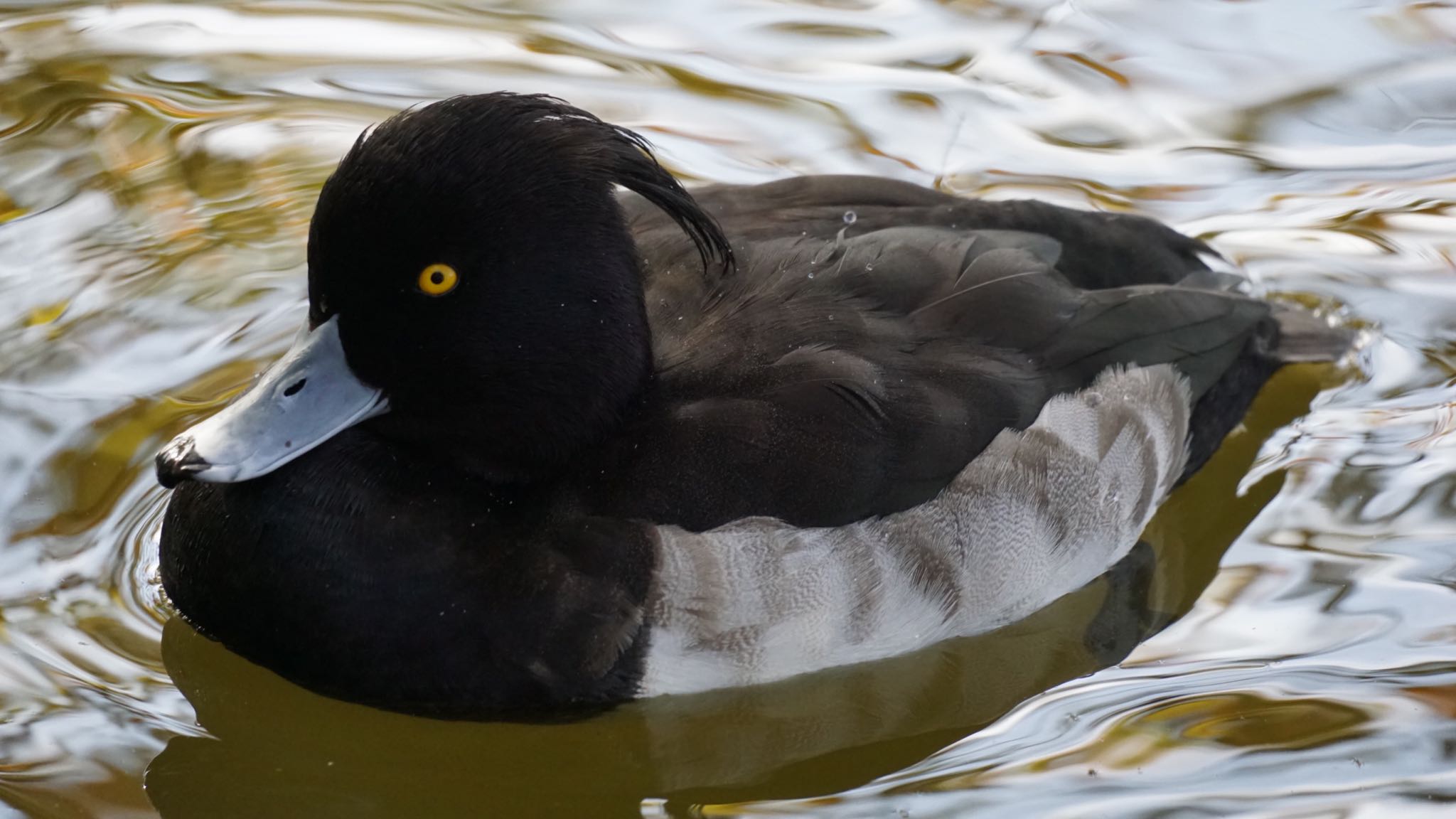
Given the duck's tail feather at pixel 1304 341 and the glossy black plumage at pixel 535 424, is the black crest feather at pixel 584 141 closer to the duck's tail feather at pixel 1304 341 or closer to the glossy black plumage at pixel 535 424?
the glossy black plumage at pixel 535 424

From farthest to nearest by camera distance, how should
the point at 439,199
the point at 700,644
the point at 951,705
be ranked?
the point at 951,705 < the point at 700,644 < the point at 439,199

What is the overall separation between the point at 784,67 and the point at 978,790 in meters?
3.59

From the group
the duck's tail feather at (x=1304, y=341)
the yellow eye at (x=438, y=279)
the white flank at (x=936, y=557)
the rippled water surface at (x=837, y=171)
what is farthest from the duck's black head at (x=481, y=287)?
the duck's tail feather at (x=1304, y=341)

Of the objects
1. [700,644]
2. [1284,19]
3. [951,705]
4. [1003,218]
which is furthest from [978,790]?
[1284,19]

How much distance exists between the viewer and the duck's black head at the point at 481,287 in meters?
3.80

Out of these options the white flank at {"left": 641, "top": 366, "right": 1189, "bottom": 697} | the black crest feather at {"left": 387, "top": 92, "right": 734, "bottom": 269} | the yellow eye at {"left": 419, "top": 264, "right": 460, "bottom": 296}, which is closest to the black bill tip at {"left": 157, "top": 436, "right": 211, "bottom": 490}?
the yellow eye at {"left": 419, "top": 264, "right": 460, "bottom": 296}

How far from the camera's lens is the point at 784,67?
6.88 metres

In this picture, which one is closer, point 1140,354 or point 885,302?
point 885,302

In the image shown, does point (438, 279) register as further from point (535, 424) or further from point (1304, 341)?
point (1304, 341)

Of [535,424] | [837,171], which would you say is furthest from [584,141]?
[837,171]

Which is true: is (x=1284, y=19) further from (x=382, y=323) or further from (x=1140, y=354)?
(x=382, y=323)

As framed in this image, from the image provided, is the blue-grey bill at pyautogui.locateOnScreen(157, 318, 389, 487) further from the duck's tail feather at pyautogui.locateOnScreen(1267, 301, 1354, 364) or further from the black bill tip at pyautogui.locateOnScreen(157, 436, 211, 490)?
the duck's tail feather at pyautogui.locateOnScreen(1267, 301, 1354, 364)

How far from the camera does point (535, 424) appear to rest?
407 centimetres

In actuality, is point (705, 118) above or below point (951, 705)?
above
